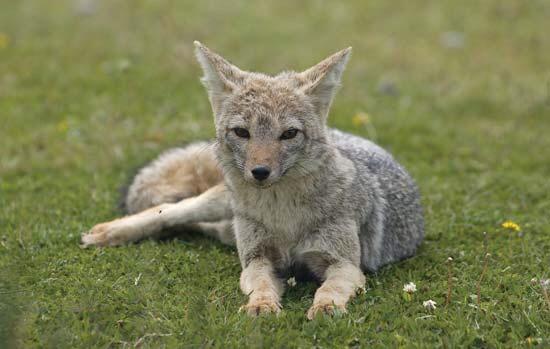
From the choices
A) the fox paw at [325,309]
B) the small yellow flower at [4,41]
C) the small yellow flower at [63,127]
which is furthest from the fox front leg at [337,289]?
the small yellow flower at [4,41]

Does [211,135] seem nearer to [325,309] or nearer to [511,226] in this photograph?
[511,226]

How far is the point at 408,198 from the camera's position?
6.65 m

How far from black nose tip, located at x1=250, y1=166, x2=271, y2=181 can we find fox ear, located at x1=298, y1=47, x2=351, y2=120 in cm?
87

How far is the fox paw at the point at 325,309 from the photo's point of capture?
4859mm

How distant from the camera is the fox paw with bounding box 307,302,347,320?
4859 millimetres

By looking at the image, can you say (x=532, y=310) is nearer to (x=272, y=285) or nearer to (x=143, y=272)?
(x=272, y=285)

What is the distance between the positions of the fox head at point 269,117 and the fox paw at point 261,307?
0.82 meters

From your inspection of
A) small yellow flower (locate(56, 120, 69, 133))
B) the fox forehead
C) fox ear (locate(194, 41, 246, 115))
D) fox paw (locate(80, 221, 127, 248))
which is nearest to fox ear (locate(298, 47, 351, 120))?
the fox forehead

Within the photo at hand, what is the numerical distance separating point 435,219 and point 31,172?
186 inches

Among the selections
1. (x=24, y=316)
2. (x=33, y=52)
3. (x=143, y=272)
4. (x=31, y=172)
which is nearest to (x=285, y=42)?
(x=33, y=52)

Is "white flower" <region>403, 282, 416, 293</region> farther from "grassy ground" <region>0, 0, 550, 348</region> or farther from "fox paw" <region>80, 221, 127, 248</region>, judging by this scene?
"fox paw" <region>80, 221, 127, 248</region>

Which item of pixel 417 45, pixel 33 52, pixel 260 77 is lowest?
pixel 417 45

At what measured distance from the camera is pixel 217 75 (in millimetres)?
5598

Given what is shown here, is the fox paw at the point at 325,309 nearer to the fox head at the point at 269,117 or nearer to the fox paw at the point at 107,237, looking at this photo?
the fox head at the point at 269,117
